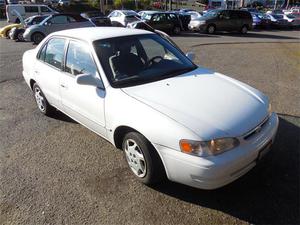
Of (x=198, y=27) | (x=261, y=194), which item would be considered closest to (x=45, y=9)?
(x=198, y=27)

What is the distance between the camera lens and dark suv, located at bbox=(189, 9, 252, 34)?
21719 mm

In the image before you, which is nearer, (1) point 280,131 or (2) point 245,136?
(2) point 245,136

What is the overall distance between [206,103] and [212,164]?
29.3 inches

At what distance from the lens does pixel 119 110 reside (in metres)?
3.26

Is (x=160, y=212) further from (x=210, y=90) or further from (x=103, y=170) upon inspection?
(x=210, y=90)

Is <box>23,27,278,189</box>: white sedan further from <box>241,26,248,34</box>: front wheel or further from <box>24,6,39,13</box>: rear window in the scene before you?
<box>24,6,39,13</box>: rear window

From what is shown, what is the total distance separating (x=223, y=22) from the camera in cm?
2206

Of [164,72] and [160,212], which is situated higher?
[164,72]

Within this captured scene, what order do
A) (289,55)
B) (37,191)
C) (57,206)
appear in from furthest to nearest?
(289,55), (37,191), (57,206)

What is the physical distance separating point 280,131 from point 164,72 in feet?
6.70

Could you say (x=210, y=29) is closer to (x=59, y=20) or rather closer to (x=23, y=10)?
(x=59, y=20)

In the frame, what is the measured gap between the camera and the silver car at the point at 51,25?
50.7 ft

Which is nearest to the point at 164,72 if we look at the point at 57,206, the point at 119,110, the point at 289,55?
the point at 119,110

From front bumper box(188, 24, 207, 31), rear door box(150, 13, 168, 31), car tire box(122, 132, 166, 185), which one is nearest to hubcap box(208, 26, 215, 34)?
front bumper box(188, 24, 207, 31)
